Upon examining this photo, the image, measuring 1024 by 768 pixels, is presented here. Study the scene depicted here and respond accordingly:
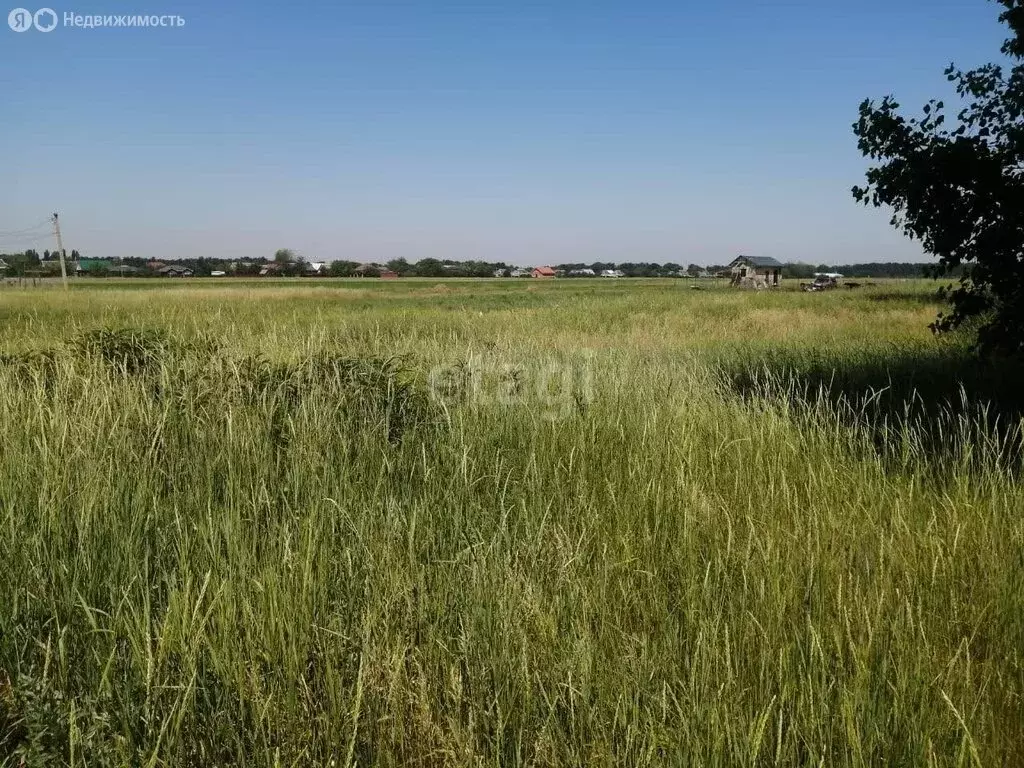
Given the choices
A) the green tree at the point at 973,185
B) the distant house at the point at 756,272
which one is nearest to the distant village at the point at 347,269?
the distant house at the point at 756,272

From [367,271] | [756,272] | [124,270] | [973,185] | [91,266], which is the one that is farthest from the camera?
[367,271]

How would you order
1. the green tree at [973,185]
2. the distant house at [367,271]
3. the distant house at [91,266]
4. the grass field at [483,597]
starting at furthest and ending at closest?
the distant house at [367,271] < the distant house at [91,266] < the green tree at [973,185] < the grass field at [483,597]

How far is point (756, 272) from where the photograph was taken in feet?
274

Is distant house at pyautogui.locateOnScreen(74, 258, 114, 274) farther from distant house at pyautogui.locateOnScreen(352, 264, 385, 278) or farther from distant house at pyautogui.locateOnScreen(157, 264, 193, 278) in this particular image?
distant house at pyautogui.locateOnScreen(352, 264, 385, 278)

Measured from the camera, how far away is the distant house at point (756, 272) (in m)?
79.9

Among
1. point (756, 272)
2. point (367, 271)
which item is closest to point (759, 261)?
point (756, 272)

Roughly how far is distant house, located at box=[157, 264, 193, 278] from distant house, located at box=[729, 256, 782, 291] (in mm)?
86473

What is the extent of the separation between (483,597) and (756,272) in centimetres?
8825

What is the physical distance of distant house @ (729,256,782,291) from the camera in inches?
3147

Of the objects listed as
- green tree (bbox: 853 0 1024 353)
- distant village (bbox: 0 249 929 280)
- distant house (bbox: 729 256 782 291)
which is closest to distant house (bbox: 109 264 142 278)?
distant village (bbox: 0 249 929 280)

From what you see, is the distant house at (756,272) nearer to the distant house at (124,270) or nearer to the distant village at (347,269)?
the distant village at (347,269)

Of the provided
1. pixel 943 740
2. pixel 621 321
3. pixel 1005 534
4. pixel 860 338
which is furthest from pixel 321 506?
pixel 621 321

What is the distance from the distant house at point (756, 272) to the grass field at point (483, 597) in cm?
7779

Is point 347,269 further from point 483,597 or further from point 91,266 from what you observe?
point 483,597
